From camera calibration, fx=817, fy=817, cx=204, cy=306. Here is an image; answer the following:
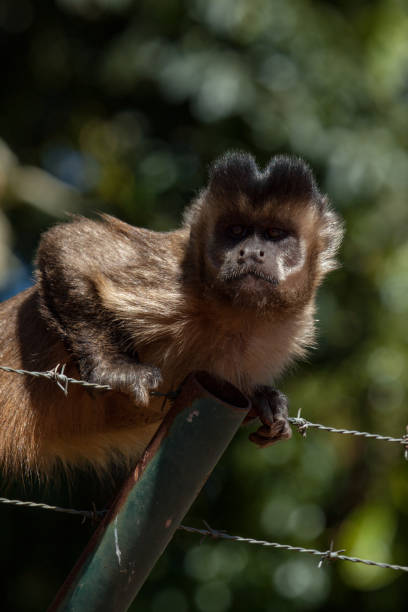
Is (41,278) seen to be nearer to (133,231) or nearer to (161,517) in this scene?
(133,231)

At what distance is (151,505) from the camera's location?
2000mm

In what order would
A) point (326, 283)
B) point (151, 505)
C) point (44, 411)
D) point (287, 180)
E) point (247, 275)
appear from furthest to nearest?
point (326, 283) < point (44, 411) < point (287, 180) < point (247, 275) < point (151, 505)

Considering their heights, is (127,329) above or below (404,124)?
below

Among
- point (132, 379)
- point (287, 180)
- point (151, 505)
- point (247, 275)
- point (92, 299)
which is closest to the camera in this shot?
point (151, 505)

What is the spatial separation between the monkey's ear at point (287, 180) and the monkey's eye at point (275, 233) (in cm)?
12

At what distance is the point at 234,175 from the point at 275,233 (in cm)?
27

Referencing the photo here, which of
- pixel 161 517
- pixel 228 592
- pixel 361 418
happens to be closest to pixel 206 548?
pixel 228 592

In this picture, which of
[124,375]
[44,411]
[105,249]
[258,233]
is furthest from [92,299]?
[258,233]

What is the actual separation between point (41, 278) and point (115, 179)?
3060 millimetres

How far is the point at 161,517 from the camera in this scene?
2002 mm

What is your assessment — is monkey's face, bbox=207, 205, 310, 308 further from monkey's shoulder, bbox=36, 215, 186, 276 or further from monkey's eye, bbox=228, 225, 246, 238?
monkey's shoulder, bbox=36, 215, 186, 276

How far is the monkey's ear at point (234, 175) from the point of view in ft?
10.0

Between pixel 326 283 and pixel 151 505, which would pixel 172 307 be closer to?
pixel 151 505

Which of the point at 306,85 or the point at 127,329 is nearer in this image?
the point at 127,329
